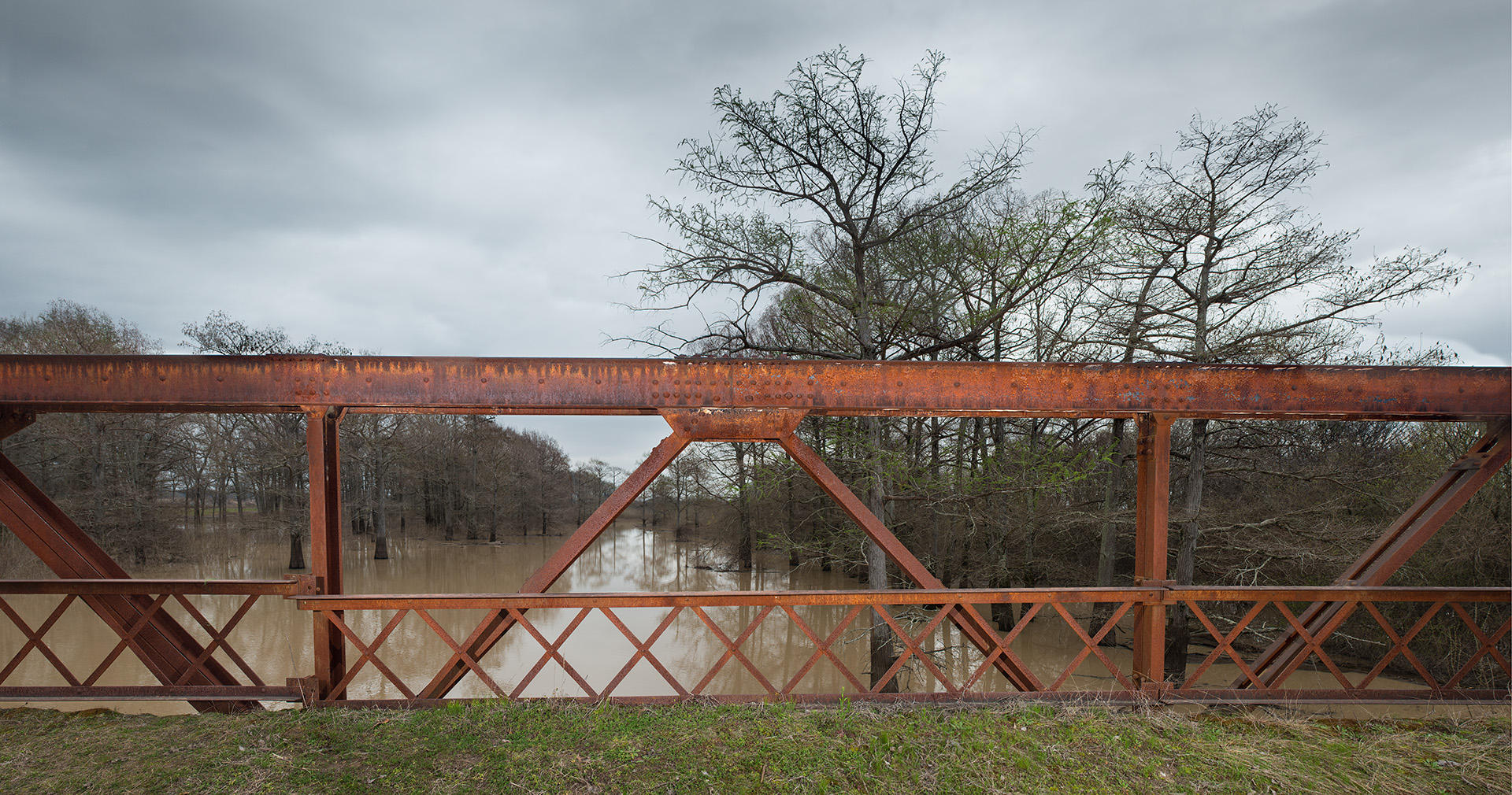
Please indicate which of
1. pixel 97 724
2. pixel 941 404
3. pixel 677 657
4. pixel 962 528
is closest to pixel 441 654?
pixel 677 657

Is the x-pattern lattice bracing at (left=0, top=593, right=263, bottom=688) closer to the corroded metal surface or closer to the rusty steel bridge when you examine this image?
the rusty steel bridge

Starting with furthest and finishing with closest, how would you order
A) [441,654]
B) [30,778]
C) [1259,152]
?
[441,654] < [1259,152] < [30,778]

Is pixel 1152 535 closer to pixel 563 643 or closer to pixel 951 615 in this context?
pixel 951 615

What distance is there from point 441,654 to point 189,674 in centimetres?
1108

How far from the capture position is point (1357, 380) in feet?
14.8

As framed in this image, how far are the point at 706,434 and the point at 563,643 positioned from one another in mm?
4402

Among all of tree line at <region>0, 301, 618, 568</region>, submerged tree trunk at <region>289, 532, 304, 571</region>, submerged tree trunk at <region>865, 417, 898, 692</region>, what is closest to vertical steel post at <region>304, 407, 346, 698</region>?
submerged tree trunk at <region>865, 417, 898, 692</region>

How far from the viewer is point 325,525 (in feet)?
14.5

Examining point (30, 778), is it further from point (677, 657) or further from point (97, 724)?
point (677, 657)

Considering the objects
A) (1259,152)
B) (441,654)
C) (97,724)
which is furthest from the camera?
(441,654)

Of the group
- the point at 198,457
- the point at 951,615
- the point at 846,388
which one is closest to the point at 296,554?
the point at 198,457

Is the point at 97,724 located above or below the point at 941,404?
below

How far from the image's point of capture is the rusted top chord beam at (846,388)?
4.36 m

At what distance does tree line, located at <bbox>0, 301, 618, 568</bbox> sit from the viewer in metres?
20.4
